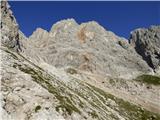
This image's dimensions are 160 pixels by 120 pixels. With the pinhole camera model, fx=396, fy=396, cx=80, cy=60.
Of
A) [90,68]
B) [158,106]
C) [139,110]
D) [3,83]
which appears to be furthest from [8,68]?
[90,68]

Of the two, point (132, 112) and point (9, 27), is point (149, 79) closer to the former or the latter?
point (9, 27)

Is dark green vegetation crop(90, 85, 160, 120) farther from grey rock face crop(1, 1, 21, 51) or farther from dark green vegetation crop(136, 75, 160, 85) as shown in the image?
dark green vegetation crop(136, 75, 160, 85)

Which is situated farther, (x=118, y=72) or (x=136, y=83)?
(x=118, y=72)

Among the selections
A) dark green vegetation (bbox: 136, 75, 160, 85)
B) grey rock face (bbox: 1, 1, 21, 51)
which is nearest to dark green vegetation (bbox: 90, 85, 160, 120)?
grey rock face (bbox: 1, 1, 21, 51)

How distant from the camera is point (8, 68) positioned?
65.8m

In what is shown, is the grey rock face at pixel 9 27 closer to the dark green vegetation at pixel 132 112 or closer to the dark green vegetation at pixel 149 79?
the dark green vegetation at pixel 132 112

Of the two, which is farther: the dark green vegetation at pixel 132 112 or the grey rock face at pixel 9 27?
the grey rock face at pixel 9 27

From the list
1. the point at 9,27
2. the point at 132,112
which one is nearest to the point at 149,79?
the point at 9,27

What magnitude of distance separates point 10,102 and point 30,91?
168 inches

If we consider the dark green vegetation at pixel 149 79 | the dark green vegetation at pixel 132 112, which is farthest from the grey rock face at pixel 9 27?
the dark green vegetation at pixel 149 79

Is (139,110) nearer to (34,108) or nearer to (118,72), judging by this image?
(34,108)

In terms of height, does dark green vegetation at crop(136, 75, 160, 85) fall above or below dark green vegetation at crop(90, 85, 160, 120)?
above

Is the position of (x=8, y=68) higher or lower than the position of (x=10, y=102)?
higher

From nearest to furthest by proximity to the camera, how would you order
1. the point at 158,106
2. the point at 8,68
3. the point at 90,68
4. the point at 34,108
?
the point at 34,108 → the point at 8,68 → the point at 158,106 → the point at 90,68
